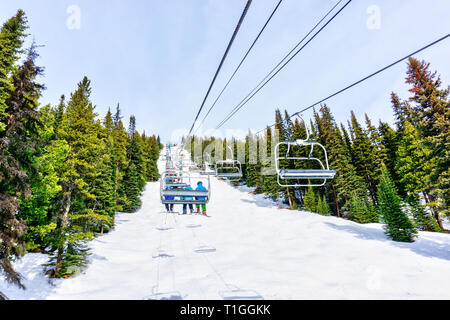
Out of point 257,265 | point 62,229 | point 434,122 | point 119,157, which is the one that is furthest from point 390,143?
point 62,229

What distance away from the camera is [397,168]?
99.9 ft

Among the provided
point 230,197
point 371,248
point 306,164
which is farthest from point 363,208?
point 230,197

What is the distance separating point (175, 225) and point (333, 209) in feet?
92.4

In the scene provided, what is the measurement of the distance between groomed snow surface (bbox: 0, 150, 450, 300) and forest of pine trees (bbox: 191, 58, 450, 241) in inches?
168

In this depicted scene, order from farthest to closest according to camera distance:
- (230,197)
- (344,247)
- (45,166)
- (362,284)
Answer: (230,197) < (344,247) < (45,166) < (362,284)

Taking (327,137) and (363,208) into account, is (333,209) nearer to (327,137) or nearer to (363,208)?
(363,208)

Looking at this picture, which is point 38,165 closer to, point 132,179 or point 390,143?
point 132,179

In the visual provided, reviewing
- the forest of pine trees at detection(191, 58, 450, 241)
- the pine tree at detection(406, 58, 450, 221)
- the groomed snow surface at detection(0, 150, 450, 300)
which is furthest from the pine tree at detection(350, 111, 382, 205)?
the pine tree at detection(406, 58, 450, 221)

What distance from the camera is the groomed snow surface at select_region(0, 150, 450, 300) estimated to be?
1234 centimetres

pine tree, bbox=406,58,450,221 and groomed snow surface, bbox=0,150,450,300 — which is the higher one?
pine tree, bbox=406,58,450,221

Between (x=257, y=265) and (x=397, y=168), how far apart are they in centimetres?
2821

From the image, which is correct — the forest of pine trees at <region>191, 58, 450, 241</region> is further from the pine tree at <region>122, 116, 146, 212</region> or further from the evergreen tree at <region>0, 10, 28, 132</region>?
the pine tree at <region>122, 116, 146, 212</region>

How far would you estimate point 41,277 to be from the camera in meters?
14.1

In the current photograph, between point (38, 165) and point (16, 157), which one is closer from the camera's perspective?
point (16, 157)
